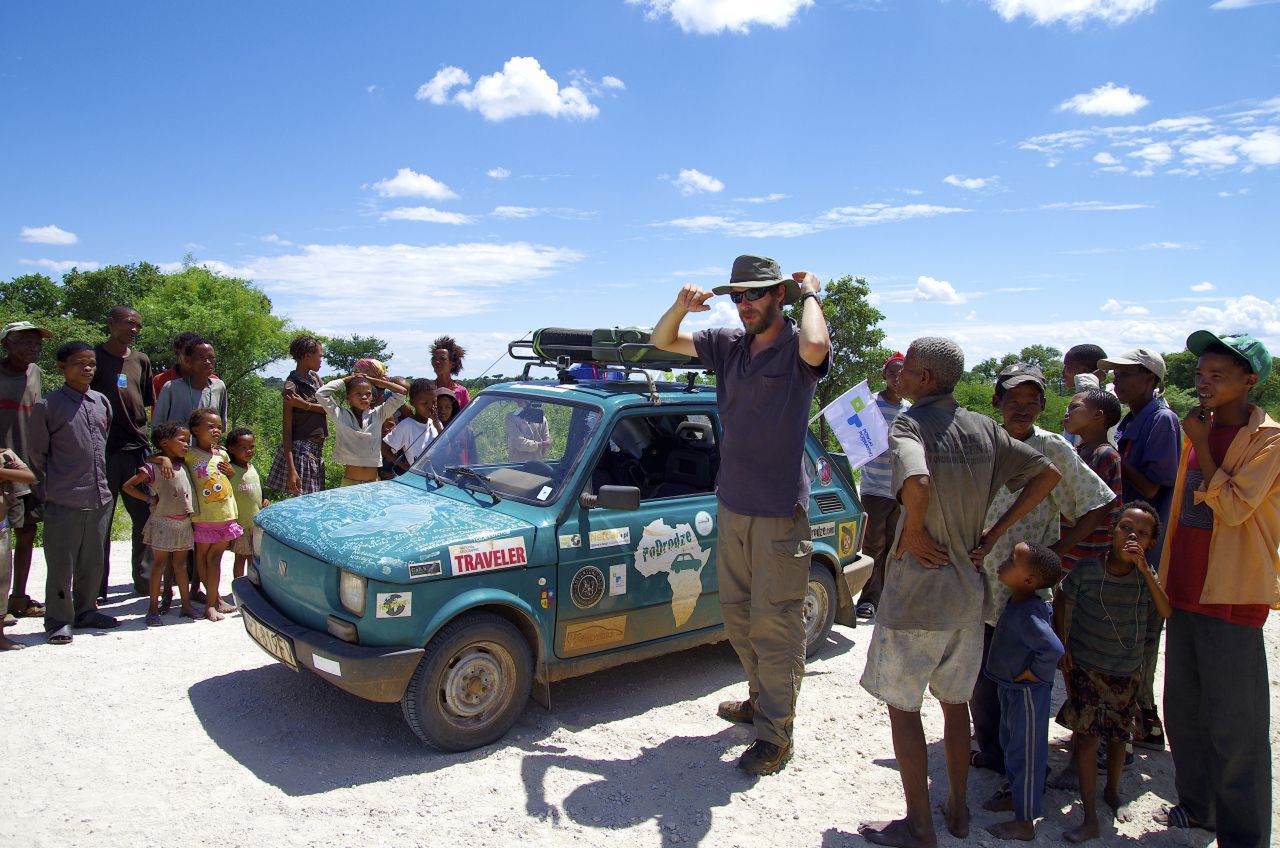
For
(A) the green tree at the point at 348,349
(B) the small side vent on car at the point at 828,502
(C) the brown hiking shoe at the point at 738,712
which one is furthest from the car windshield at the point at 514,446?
(A) the green tree at the point at 348,349

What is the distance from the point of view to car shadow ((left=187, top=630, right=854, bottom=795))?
409 cm

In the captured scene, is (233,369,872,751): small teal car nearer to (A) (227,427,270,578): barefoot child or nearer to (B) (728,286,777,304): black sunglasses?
(B) (728,286,777,304): black sunglasses

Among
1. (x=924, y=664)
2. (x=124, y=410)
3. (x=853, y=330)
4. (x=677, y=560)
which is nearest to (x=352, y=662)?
(x=677, y=560)

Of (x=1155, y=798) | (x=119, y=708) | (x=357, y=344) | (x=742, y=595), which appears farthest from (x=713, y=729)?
(x=357, y=344)

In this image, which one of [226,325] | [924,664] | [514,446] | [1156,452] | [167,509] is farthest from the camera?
[226,325]

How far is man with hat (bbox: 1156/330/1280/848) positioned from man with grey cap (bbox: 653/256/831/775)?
1628 mm

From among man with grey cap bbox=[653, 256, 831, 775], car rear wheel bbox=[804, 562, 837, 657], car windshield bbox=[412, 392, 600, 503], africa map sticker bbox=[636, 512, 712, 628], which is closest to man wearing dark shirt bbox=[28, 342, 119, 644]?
car windshield bbox=[412, 392, 600, 503]

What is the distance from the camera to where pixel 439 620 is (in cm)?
410

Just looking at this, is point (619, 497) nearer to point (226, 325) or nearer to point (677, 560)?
point (677, 560)

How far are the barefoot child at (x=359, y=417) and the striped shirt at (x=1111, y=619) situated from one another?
202 inches

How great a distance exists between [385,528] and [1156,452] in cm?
→ 403

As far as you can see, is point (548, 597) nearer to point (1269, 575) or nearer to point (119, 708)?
point (119, 708)

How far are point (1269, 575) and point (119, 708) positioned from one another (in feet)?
18.4

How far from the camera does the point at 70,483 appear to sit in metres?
5.77
